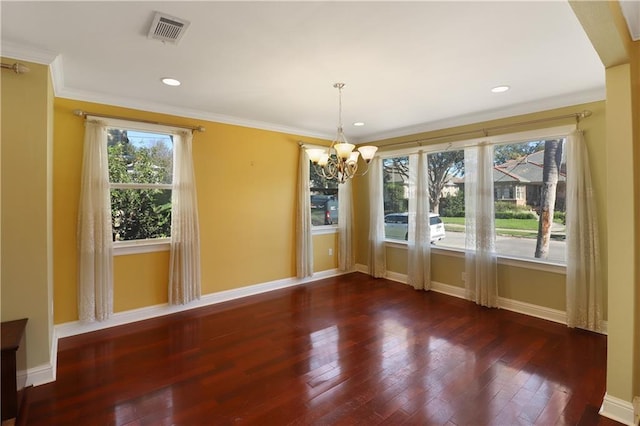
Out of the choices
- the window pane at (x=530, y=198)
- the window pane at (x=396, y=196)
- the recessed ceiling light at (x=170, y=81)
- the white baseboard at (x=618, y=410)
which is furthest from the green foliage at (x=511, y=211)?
the recessed ceiling light at (x=170, y=81)

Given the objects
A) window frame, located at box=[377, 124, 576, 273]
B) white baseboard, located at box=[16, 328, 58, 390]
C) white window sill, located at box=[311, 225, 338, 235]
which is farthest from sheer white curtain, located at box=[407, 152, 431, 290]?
white baseboard, located at box=[16, 328, 58, 390]

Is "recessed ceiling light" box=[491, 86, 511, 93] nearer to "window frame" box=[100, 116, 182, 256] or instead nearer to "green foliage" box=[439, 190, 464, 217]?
"green foliage" box=[439, 190, 464, 217]

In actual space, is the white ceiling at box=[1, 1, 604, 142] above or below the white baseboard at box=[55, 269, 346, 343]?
above

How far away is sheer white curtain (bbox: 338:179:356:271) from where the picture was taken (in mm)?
5574

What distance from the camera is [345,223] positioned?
5.60m

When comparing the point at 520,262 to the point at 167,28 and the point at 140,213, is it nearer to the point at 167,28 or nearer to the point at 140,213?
the point at 167,28

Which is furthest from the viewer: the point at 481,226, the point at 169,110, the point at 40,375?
the point at 481,226

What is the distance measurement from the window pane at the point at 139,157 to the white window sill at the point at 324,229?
2.45 m

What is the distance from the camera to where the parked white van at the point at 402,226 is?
4.82m

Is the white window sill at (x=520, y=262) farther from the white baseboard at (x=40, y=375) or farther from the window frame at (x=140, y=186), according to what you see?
the white baseboard at (x=40, y=375)

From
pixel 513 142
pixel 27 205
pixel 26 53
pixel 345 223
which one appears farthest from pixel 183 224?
pixel 513 142

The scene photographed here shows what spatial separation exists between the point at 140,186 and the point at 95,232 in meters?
0.70

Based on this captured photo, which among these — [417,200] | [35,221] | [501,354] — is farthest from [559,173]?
[35,221]

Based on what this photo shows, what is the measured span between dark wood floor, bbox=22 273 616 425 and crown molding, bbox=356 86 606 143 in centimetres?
250
